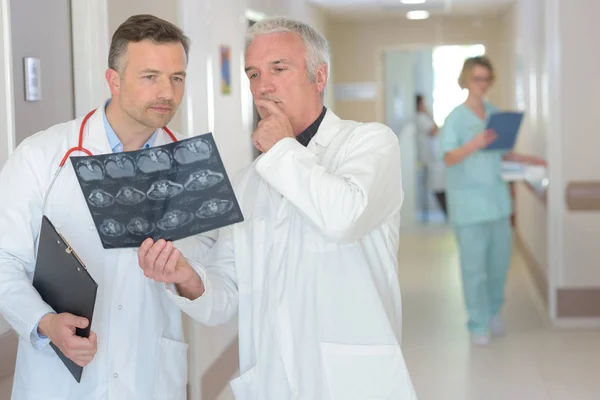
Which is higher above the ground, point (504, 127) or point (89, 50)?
point (89, 50)

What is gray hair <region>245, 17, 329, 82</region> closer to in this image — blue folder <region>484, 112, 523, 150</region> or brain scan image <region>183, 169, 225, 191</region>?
brain scan image <region>183, 169, 225, 191</region>

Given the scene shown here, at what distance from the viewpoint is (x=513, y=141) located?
5.51 metres

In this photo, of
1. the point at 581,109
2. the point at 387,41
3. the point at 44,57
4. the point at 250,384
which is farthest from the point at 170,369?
the point at 387,41

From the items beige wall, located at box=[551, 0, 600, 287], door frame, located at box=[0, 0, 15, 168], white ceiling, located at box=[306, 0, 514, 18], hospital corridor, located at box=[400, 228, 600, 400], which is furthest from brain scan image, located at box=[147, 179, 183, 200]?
white ceiling, located at box=[306, 0, 514, 18]

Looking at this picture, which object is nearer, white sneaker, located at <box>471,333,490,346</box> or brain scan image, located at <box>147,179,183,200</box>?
brain scan image, located at <box>147,179,183,200</box>

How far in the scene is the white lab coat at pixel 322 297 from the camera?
1.93 m

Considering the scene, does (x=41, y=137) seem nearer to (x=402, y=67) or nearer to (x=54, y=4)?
(x=54, y=4)

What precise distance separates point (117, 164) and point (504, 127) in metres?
3.98

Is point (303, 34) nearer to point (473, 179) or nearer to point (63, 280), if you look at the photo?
point (63, 280)

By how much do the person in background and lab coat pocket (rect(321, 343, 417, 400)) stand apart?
1000 cm

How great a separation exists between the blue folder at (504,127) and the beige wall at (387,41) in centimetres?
762

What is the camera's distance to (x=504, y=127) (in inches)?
214

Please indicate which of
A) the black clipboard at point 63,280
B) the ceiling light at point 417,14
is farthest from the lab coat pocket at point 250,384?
the ceiling light at point 417,14

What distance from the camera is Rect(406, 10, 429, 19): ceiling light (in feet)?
40.1
